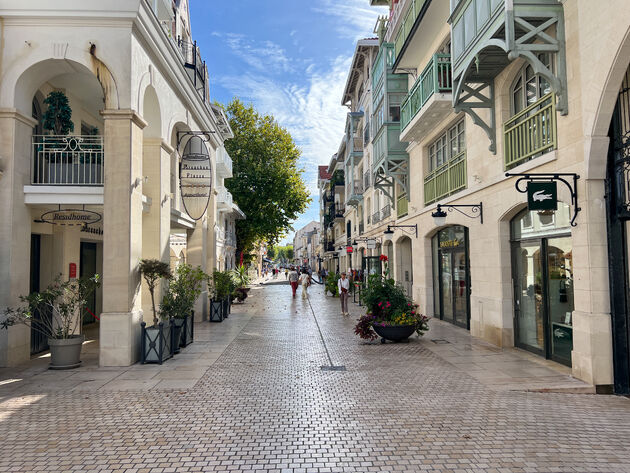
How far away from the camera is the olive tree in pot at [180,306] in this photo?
10.5m

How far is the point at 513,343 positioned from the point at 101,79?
1088 centimetres

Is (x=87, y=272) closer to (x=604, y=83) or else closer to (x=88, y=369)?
Result: (x=88, y=369)

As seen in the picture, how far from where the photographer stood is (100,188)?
9406mm

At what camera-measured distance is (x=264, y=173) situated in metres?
32.0

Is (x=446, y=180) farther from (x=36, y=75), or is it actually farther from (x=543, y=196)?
(x=36, y=75)

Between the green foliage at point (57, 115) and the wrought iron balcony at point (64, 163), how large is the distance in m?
0.25

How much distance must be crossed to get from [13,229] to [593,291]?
1090 centimetres

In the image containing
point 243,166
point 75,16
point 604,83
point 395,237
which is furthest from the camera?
point 243,166

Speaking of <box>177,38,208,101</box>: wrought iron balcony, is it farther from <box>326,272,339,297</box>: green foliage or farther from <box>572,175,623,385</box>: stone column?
<box>326,272,339,297</box>: green foliage

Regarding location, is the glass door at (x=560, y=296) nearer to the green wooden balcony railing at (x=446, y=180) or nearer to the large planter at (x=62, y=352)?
the green wooden balcony railing at (x=446, y=180)

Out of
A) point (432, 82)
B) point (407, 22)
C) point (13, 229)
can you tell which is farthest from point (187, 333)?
point (407, 22)

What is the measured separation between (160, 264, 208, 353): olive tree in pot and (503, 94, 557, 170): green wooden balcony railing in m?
8.29

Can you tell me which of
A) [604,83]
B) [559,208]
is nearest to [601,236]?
[559,208]

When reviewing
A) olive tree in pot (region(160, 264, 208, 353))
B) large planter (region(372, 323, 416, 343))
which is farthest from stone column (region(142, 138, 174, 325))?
large planter (region(372, 323, 416, 343))
